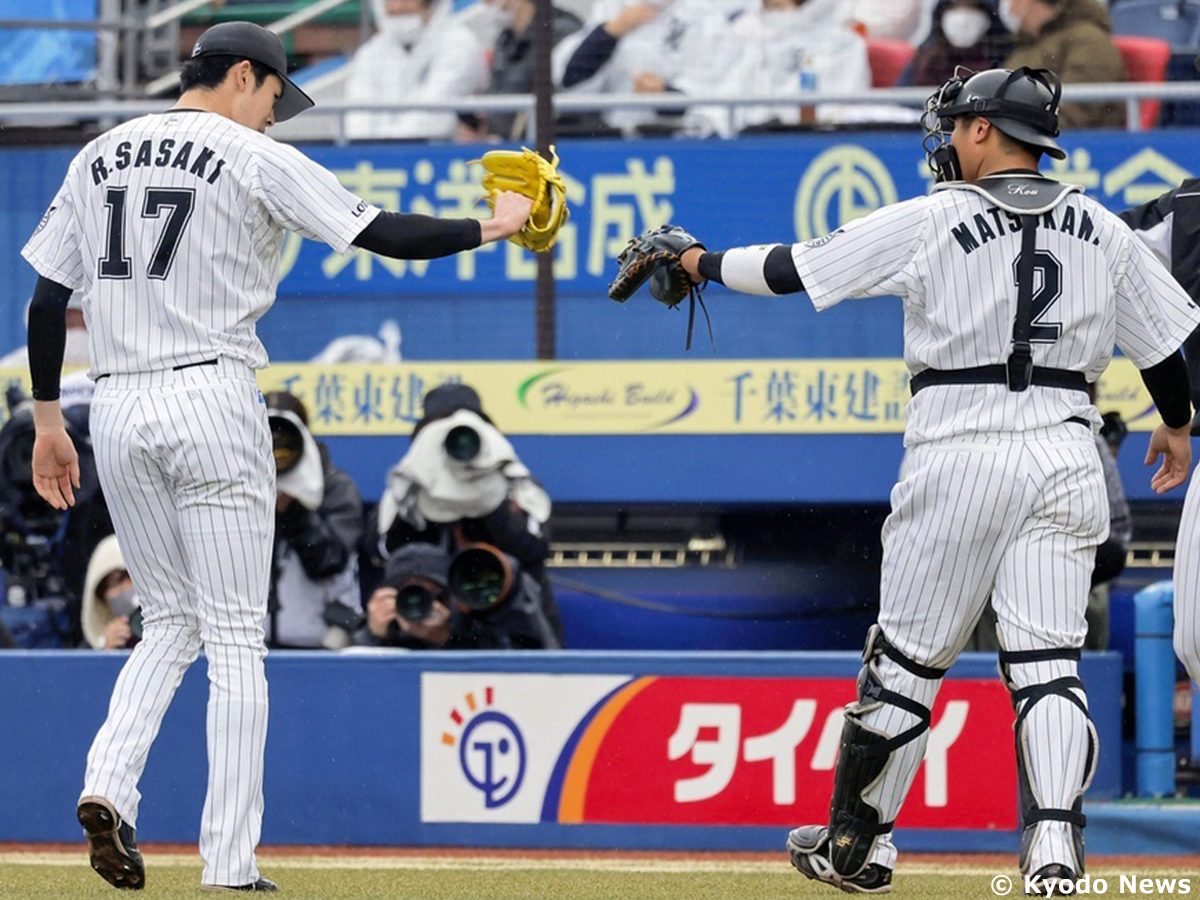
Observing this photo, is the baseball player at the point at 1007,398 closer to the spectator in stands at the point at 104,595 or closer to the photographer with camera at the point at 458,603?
the photographer with camera at the point at 458,603

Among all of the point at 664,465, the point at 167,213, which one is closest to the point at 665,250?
the point at 167,213

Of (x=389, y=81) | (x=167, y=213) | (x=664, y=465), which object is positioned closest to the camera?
(x=167, y=213)

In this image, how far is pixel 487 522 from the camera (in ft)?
23.5

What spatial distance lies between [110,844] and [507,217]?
158 centimetres

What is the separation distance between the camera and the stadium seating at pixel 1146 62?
25.8ft

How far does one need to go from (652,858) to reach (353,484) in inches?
75.8

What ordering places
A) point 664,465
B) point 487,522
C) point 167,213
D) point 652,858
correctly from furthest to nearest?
point 664,465 < point 487,522 < point 652,858 < point 167,213

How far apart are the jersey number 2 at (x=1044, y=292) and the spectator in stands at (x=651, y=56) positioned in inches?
166

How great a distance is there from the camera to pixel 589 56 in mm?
8359

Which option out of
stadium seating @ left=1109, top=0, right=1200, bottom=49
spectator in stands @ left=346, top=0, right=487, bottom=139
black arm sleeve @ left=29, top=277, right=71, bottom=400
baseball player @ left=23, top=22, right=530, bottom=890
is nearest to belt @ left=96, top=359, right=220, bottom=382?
baseball player @ left=23, top=22, right=530, bottom=890

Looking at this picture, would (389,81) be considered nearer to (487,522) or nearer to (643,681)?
(487,522)

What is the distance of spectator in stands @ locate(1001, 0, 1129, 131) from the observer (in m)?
7.86

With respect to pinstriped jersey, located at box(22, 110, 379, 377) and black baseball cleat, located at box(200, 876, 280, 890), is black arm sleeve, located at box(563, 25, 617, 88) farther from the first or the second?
black baseball cleat, located at box(200, 876, 280, 890)

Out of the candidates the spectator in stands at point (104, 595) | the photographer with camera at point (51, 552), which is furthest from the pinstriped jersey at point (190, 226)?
the photographer with camera at point (51, 552)
